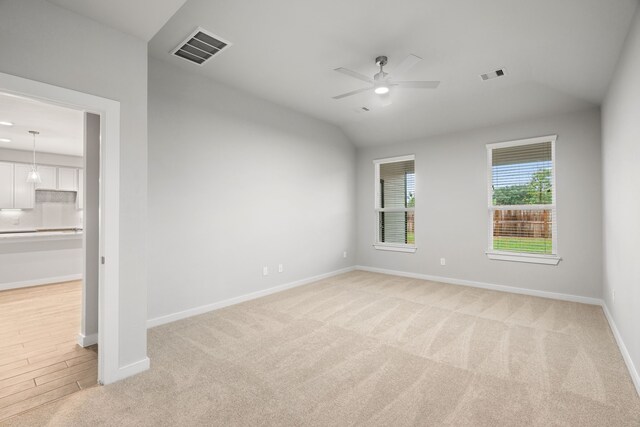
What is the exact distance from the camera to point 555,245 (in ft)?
14.6

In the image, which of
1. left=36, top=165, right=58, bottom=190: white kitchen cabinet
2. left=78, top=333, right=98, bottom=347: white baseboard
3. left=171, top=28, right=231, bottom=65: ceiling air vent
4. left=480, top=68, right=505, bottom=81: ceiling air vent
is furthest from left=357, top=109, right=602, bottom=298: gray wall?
left=36, top=165, right=58, bottom=190: white kitchen cabinet

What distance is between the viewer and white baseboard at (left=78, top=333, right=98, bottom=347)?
9.64 ft

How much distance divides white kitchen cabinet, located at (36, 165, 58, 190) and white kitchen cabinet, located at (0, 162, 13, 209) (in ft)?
1.52

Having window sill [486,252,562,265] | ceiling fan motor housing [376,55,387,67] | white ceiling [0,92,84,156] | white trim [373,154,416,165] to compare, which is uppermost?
ceiling fan motor housing [376,55,387,67]

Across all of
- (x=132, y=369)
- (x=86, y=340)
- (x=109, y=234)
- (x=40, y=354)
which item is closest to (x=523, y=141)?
(x=109, y=234)

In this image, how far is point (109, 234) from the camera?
2.28m

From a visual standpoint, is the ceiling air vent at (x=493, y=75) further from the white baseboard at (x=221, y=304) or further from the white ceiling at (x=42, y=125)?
the white ceiling at (x=42, y=125)

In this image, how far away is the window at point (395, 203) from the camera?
6020 mm

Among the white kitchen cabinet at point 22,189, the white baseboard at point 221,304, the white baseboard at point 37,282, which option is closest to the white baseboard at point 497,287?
the white baseboard at point 221,304

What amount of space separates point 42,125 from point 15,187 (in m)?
2.71

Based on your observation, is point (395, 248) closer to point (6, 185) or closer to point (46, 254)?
point (46, 254)

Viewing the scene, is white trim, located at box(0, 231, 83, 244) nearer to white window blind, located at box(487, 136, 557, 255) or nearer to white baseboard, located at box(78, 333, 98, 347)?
white baseboard, located at box(78, 333, 98, 347)

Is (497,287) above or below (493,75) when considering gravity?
below

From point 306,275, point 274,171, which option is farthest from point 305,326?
point 274,171
